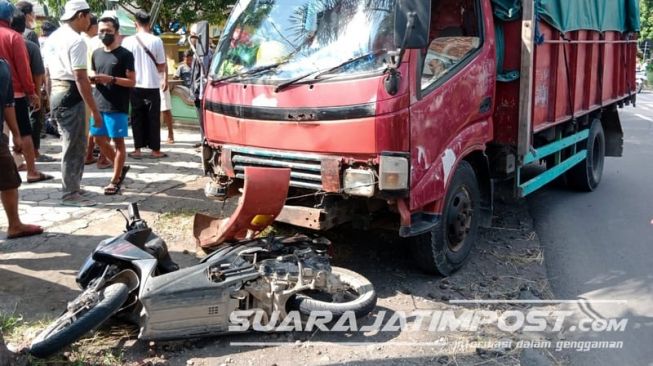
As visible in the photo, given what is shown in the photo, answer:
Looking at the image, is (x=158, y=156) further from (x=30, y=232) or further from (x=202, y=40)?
(x=202, y=40)

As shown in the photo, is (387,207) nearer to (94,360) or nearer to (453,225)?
(453,225)

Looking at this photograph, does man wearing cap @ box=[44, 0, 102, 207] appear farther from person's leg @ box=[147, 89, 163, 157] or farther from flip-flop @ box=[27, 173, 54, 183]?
person's leg @ box=[147, 89, 163, 157]

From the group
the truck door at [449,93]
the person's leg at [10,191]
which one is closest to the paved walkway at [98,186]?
the person's leg at [10,191]

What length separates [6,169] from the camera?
478 cm

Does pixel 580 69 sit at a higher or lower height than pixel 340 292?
higher

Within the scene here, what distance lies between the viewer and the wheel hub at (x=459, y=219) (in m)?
4.62

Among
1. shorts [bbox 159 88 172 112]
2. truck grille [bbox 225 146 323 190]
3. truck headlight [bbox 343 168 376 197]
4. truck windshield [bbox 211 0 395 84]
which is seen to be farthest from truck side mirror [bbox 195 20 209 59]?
shorts [bbox 159 88 172 112]

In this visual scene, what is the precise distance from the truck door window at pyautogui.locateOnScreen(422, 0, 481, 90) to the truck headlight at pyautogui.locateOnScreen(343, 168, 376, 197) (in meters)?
1.21

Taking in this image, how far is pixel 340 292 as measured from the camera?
392 cm

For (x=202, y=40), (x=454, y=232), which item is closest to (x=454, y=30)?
(x=454, y=232)

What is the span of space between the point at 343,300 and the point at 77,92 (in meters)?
3.74

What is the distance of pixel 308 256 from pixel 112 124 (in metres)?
3.56

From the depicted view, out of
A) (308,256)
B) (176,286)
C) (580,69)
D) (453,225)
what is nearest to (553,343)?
(453,225)

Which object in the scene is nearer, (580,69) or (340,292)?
(340,292)
